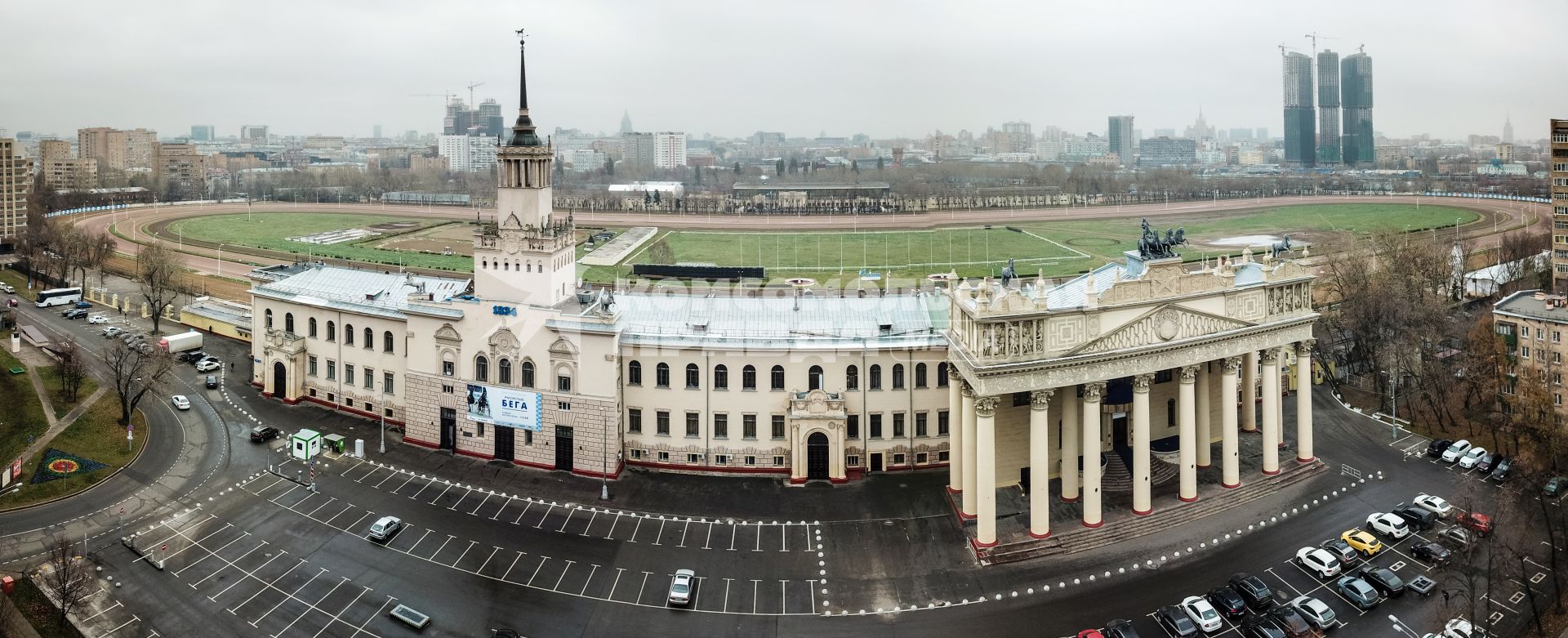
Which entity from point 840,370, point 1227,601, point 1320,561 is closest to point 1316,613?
point 1227,601

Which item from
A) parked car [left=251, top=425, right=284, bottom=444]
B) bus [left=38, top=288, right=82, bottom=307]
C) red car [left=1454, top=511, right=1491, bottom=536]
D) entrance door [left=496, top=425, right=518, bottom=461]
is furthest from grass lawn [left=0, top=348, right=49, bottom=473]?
red car [left=1454, top=511, right=1491, bottom=536]

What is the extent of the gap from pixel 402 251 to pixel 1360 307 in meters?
129

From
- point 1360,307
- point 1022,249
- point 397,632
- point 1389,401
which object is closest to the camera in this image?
point 397,632

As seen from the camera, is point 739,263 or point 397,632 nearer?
point 397,632

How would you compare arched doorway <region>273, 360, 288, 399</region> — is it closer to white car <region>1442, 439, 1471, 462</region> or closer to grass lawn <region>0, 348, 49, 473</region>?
grass lawn <region>0, 348, 49, 473</region>

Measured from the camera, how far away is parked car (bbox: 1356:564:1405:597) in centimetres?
4316

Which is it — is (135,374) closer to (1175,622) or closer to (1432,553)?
(1175,622)

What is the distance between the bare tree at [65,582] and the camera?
41.4m

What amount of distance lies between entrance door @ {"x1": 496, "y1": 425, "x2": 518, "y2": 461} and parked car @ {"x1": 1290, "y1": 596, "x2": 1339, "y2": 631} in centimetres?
4163

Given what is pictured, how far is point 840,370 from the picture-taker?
56469 mm

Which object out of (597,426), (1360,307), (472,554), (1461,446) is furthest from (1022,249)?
(472,554)

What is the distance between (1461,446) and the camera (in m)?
59.1

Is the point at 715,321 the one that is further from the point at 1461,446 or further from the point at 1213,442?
the point at 1461,446

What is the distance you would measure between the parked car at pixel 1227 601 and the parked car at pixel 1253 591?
24 cm
